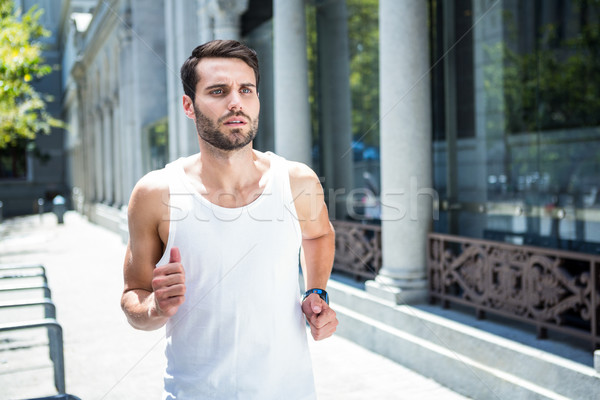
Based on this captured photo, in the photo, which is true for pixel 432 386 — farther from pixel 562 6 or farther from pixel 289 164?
pixel 562 6

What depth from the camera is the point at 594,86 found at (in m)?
13.9

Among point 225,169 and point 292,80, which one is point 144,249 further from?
point 292,80

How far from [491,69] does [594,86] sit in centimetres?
287

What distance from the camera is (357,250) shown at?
27.3 feet

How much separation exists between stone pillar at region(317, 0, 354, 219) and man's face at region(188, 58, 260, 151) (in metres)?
10.3

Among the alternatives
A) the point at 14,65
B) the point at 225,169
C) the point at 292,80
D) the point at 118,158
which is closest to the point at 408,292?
the point at 292,80

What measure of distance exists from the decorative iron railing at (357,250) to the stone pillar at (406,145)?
2.23ft

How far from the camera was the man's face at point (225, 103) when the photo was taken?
1885 millimetres

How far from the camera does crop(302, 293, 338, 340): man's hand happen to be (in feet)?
6.55

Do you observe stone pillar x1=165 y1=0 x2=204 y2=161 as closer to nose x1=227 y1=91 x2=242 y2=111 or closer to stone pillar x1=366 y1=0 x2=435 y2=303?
stone pillar x1=366 y1=0 x2=435 y2=303

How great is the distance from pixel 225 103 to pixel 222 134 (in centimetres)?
10

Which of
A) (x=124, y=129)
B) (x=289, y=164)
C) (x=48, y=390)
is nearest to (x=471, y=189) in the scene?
(x=48, y=390)

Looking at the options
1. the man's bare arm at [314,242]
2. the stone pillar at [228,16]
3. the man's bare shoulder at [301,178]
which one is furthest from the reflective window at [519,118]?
the man's bare shoulder at [301,178]

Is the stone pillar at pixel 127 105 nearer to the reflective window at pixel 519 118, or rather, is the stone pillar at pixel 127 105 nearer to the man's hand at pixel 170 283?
the reflective window at pixel 519 118
